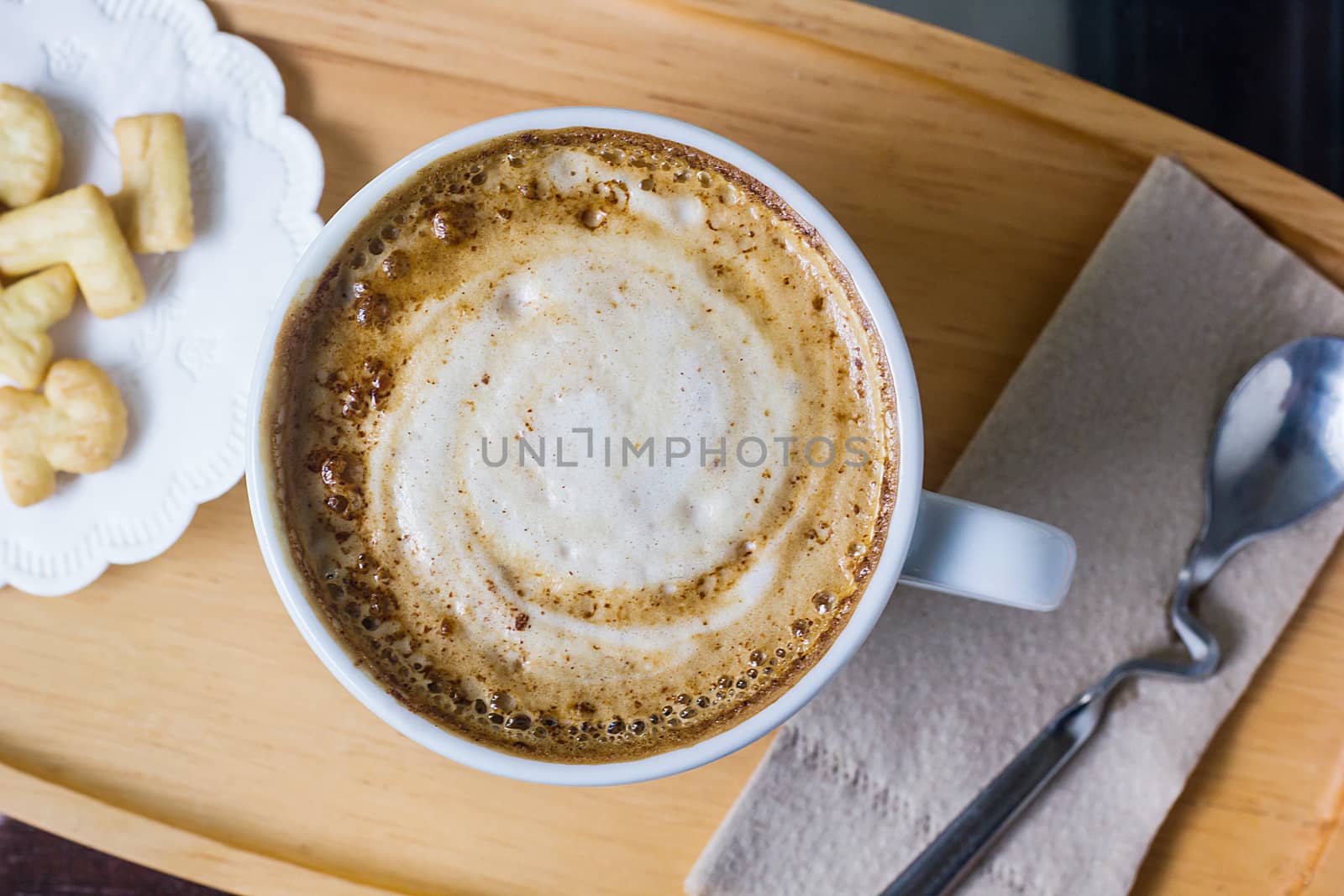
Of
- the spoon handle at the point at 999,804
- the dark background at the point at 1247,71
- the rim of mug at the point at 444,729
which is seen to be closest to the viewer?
the rim of mug at the point at 444,729

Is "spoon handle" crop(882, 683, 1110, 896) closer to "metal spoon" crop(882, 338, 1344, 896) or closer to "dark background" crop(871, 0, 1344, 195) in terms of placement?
"metal spoon" crop(882, 338, 1344, 896)

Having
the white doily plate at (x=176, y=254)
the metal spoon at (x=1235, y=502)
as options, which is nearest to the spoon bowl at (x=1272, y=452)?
the metal spoon at (x=1235, y=502)

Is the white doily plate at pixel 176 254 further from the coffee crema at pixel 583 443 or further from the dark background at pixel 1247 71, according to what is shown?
the dark background at pixel 1247 71

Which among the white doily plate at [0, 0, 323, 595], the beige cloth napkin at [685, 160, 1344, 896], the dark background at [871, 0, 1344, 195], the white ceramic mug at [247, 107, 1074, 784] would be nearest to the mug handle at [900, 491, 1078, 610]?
the white ceramic mug at [247, 107, 1074, 784]

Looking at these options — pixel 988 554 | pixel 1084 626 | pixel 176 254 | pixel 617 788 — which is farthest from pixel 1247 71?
pixel 176 254

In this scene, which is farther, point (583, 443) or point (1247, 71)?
point (1247, 71)

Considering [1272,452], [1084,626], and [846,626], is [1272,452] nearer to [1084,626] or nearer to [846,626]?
[1084,626]

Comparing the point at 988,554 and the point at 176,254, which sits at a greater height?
the point at 988,554
